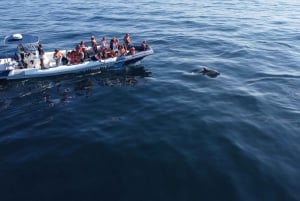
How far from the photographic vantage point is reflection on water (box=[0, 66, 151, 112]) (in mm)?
23109

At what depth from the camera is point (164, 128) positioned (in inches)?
776

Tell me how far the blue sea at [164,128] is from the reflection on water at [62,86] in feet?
0.25

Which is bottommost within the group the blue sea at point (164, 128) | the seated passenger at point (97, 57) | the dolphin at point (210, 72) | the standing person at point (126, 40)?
the blue sea at point (164, 128)

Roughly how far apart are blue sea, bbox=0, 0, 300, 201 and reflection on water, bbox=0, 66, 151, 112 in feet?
0.25

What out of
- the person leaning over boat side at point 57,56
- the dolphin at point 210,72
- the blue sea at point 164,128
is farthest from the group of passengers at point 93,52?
the dolphin at point 210,72

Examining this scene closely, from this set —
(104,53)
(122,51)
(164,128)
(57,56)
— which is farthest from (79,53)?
(164,128)

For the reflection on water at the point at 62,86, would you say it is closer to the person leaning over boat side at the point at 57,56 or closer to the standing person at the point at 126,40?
the person leaning over boat side at the point at 57,56

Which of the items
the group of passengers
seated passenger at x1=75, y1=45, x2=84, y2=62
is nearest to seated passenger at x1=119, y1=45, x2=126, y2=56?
the group of passengers

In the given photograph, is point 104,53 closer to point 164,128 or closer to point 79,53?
point 79,53

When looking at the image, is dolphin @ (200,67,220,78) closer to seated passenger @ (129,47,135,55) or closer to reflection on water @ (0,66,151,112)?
reflection on water @ (0,66,151,112)

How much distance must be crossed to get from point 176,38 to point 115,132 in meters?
21.9

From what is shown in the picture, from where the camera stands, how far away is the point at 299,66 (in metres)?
30.2

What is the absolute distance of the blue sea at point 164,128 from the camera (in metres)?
15.1

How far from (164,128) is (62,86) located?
9675mm
